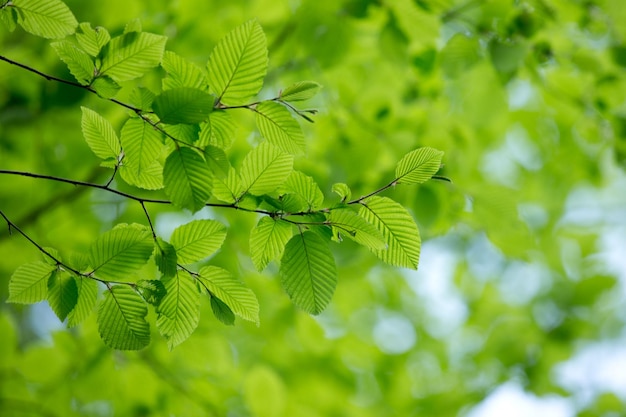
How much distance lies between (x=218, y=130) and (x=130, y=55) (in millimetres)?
168

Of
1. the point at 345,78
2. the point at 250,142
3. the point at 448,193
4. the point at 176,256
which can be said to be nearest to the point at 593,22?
the point at 448,193

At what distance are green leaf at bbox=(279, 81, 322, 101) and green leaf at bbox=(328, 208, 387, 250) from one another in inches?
7.0

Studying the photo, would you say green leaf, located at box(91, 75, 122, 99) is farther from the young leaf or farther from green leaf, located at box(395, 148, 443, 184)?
green leaf, located at box(395, 148, 443, 184)

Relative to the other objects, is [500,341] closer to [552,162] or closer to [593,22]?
[552,162]

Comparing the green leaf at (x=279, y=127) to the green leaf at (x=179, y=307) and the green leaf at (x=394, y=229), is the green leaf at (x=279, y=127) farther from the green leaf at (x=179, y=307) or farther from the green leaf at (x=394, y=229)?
the green leaf at (x=179, y=307)

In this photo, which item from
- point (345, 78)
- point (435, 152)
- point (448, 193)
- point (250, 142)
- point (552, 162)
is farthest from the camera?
point (552, 162)

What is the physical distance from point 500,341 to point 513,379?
22 centimetres

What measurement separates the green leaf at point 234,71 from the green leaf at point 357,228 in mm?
221

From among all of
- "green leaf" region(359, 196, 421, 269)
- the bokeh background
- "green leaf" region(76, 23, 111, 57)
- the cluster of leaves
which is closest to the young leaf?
the cluster of leaves

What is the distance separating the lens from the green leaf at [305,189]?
80 centimetres

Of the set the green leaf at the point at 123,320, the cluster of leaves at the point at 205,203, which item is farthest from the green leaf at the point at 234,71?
the green leaf at the point at 123,320

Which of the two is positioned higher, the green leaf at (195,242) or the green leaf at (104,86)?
the green leaf at (104,86)

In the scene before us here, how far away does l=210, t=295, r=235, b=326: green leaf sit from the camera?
81 centimetres

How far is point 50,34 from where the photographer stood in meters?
0.80
